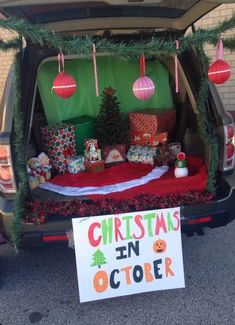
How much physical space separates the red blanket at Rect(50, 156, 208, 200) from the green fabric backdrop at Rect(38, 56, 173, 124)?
2.30 ft

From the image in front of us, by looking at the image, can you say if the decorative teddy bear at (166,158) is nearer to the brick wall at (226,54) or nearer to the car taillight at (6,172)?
the car taillight at (6,172)

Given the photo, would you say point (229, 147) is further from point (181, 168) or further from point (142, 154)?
point (142, 154)

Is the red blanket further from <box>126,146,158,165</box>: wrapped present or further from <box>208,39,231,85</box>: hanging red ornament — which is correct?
<box>208,39,231,85</box>: hanging red ornament

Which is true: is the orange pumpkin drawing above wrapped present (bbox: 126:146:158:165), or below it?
below

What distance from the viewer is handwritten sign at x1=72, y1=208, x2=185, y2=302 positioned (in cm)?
249

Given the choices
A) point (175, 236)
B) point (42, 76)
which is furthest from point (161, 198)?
point (42, 76)

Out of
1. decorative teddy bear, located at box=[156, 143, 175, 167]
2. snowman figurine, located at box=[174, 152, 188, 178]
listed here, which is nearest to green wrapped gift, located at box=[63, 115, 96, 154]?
decorative teddy bear, located at box=[156, 143, 175, 167]

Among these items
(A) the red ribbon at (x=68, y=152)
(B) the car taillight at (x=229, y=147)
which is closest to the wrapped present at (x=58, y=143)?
(A) the red ribbon at (x=68, y=152)

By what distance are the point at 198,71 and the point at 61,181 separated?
1.42 meters

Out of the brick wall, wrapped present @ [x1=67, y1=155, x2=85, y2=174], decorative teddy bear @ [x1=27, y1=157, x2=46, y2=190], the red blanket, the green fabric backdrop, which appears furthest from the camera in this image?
the brick wall

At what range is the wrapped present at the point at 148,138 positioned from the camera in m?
3.63

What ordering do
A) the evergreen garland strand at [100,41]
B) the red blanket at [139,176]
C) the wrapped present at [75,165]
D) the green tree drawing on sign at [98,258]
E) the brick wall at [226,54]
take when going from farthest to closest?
the brick wall at [226,54] < the wrapped present at [75,165] < the red blanket at [139,176] < the green tree drawing on sign at [98,258] < the evergreen garland strand at [100,41]

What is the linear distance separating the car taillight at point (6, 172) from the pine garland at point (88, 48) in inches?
1.9

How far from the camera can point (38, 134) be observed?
346 cm
